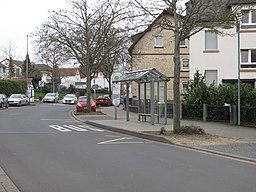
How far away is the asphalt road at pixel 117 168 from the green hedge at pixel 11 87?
146 feet

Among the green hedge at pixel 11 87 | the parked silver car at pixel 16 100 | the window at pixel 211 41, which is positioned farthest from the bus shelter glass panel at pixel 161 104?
the green hedge at pixel 11 87

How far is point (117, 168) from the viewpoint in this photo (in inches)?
403

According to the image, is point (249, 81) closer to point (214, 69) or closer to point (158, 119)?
point (214, 69)

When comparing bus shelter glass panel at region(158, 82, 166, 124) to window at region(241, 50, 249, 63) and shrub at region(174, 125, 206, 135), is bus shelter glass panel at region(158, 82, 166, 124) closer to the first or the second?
shrub at region(174, 125, 206, 135)

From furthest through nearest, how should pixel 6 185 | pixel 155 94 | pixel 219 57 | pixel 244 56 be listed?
pixel 219 57 → pixel 244 56 → pixel 155 94 → pixel 6 185

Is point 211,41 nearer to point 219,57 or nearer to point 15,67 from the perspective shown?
point 219,57

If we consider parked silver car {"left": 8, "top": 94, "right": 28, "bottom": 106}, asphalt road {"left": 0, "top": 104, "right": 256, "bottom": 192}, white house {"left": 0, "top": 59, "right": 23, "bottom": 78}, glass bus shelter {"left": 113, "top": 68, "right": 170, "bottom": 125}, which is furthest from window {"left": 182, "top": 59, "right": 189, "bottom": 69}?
white house {"left": 0, "top": 59, "right": 23, "bottom": 78}

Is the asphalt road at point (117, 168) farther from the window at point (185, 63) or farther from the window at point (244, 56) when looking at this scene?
the window at point (185, 63)

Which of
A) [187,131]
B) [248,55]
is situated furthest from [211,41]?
[187,131]

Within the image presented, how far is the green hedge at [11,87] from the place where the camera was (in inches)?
2302

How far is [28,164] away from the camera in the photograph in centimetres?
1072

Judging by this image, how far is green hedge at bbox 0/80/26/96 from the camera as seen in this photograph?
58469 mm

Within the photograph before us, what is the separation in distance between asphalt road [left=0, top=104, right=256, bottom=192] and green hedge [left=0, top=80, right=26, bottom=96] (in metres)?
44.5

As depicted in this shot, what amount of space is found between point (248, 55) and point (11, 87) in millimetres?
35621
